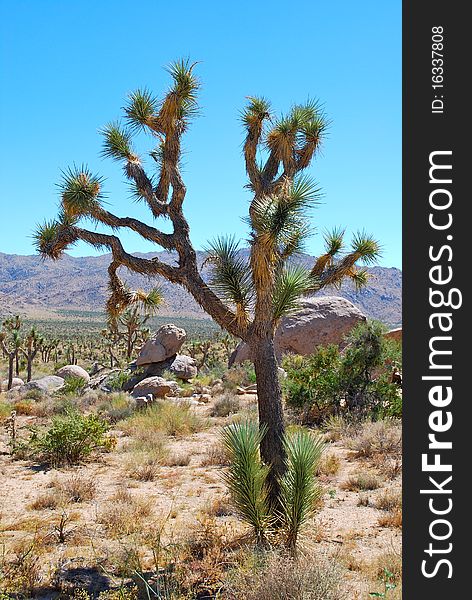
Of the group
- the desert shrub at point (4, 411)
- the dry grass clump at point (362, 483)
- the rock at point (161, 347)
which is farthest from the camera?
the rock at point (161, 347)

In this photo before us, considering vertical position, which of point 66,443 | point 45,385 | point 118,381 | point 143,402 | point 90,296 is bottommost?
point 66,443

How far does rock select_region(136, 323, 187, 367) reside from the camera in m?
25.2

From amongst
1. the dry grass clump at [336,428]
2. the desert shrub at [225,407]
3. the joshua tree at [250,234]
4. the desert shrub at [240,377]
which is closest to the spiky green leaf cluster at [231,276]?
the joshua tree at [250,234]

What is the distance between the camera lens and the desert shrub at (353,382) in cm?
1486

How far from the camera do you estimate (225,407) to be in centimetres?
1820

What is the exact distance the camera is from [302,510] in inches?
241

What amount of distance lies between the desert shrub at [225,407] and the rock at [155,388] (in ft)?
7.85

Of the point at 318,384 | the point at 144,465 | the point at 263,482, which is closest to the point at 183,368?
the point at 318,384

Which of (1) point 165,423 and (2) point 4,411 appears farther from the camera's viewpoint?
(2) point 4,411

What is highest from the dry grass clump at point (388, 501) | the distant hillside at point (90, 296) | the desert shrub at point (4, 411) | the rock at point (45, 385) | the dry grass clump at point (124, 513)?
the distant hillside at point (90, 296)

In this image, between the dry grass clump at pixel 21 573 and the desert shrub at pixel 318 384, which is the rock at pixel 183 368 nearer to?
the desert shrub at pixel 318 384

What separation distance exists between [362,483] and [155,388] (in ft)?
39.7

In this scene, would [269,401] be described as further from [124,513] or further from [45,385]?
[45,385]

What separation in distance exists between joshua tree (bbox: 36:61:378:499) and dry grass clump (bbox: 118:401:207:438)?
23.8ft
